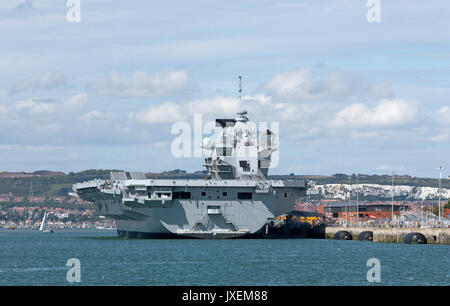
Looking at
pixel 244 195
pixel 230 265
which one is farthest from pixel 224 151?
pixel 230 265

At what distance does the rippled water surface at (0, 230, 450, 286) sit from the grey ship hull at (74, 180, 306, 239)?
3702 mm

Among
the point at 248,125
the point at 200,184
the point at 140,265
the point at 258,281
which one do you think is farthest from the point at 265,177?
the point at 258,281

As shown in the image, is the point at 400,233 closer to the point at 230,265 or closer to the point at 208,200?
the point at 208,200

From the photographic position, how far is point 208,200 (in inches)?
2729

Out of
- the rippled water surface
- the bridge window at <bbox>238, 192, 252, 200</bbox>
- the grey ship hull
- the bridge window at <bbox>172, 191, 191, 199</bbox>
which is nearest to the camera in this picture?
the rippled water surface

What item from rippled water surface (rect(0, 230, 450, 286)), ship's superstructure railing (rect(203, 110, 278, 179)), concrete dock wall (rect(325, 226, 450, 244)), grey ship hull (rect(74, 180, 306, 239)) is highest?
ship's superstructure railing (rect(203, 110, 278, 179))

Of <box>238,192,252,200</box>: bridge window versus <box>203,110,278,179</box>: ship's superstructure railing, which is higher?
<box>203,110,278,179</box>: ship's superstructure railing

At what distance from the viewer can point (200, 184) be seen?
68.6 meters

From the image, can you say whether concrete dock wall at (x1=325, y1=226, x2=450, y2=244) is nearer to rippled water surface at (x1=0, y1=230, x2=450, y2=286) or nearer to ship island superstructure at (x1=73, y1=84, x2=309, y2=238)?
rippled water surface at (x1=0, y1=230, x2=450, y2=286)

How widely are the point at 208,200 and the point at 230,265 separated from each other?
871 inches

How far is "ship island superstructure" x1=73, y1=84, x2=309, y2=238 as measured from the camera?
6850 cm

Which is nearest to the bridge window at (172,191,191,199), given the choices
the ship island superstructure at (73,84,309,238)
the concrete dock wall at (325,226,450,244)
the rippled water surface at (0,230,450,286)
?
the ship island superstructure at (73,84,309,238)

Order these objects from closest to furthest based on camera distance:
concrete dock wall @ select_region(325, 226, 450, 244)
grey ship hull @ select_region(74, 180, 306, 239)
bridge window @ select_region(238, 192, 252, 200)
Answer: grey ship hull @ select_region(74, 180, 306, 239) < concrete dock wall @ select_region(325, 226, 450, 244) < bridge window @ select_region(238, 192, 252, 200)
